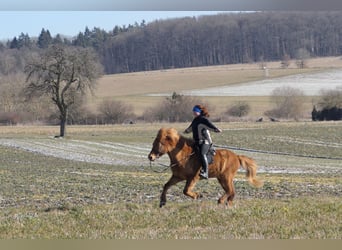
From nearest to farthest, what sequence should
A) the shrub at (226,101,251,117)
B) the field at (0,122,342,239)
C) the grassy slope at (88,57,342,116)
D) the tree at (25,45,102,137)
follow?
the field at (0,122,342,239)
the tree at (25,45,102,137)
the shrub at (226,101,251,117)
the grassy slope at (88,57,342,116)

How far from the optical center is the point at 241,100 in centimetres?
8119

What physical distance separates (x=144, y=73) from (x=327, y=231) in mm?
76094

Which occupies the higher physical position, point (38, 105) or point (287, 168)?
point (38, 105)

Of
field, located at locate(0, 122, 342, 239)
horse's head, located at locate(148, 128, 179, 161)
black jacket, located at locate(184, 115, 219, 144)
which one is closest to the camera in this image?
field, located at locate(0, 122, 342, 239)

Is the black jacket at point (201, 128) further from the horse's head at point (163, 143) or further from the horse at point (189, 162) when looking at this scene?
the horse's head at point (163, 143)

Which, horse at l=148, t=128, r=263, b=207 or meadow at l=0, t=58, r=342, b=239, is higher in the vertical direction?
horse at l=148, t=128, r=263, b=207

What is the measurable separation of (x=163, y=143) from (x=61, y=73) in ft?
167

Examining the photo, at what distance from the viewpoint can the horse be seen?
32.4 feet

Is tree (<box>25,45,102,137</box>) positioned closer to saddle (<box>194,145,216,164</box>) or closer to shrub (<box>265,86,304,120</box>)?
shrub (<box>265,86,304,120</box>)

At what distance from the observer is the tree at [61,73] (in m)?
59.3

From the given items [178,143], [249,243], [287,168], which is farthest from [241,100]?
[249,243]

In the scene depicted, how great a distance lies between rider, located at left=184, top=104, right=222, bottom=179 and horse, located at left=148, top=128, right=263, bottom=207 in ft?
0.36

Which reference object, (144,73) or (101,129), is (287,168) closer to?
(101,129)

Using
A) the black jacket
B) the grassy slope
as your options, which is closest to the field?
the black jacket
